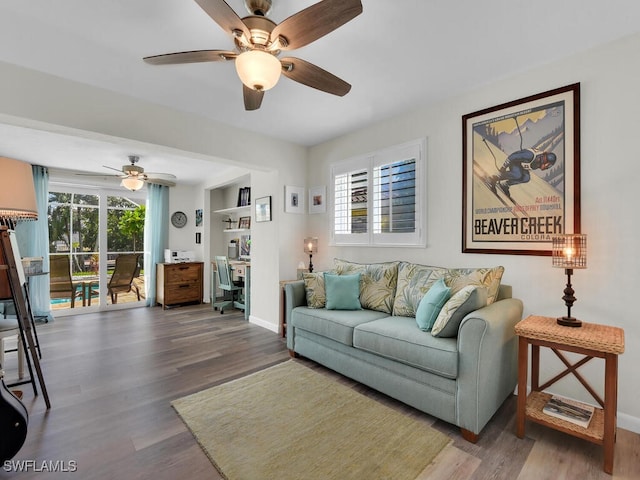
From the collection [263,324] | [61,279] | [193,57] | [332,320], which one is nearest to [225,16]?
[193,57]

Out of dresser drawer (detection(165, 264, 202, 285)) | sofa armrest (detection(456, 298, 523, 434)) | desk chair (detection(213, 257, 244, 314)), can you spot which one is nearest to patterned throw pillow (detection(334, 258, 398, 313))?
sofa armrest (detection(456, 298, 523, 434))

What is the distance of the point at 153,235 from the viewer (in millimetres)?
5777

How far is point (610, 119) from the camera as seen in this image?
204cm

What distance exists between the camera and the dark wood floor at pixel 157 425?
1616 millimetres

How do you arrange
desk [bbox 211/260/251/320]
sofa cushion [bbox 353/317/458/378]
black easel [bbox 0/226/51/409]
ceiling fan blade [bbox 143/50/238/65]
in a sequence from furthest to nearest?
1. desk [bbox 211/260/251/320]
2. black easel [bbox 0/226/51/409]
3. sofa cushion [bbox 353/317/458/378]
4. ceiling fan blade [bbox 143/50/238/65]

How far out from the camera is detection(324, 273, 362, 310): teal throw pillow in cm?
292

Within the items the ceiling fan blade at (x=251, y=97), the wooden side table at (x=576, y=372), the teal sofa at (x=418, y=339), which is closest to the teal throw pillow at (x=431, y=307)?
the teal sofa at (x=418, y=339)

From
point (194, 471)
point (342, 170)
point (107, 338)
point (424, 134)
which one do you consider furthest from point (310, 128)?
point (107, 338)

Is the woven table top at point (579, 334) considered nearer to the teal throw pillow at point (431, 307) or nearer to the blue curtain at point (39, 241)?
the teal throw pillow at point (431, 307)

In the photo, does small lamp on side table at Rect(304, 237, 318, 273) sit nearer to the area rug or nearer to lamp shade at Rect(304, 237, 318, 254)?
lamp shade at Rect(304, 237, 318, 254)

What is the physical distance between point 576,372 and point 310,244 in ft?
9.22

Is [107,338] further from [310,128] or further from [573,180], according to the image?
[573,180]

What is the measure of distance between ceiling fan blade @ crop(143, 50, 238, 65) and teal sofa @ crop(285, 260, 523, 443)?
2.02m

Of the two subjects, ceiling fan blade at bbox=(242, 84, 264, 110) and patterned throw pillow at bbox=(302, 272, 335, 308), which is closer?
ceiling fan blade at bbox=(242, 84, 264, 110)
